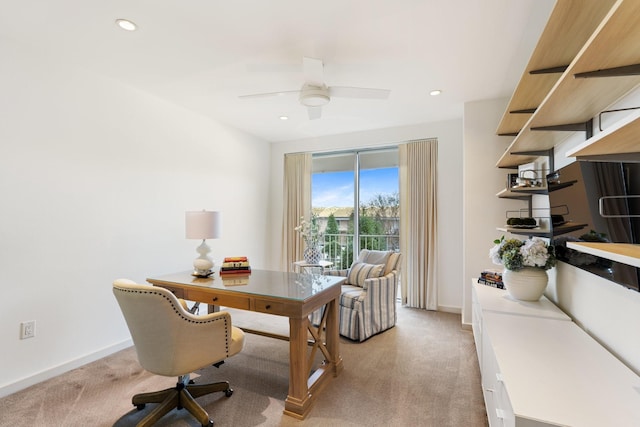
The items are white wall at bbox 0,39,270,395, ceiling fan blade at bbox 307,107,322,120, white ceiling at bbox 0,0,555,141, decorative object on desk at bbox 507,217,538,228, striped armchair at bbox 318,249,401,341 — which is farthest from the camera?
striped armchair at bbox 318,249,401,341

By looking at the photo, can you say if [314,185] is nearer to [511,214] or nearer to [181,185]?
[181,185]

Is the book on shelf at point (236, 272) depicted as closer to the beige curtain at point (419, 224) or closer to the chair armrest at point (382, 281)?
the chair armrest at point (382, 281)

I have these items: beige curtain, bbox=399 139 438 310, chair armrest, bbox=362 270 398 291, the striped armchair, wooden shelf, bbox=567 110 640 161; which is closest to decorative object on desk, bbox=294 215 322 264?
the striped armchair

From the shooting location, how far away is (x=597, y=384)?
1158 millimetres

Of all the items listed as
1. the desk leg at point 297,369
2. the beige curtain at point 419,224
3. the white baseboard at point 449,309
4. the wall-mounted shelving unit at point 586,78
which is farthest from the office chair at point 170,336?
the white baseboard at point 449,309

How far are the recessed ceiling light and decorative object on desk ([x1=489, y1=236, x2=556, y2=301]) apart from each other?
10.3 feet

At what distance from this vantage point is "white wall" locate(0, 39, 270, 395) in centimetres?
231

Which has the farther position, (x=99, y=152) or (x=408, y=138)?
(x=408, y=138)

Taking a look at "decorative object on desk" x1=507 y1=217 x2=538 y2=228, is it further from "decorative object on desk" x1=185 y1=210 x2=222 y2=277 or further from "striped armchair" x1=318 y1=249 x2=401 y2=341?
"decorative object on desk" x1=185 y1=210 x2=222 y2=277

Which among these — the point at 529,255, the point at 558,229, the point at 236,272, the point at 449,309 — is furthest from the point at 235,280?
the point at 449,309

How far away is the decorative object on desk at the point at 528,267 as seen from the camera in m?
2.14

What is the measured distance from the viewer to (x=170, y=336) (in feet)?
5.68

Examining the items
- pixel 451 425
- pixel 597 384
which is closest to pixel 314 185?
pixel 451 425

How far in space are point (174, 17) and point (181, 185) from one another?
209 centimetres
